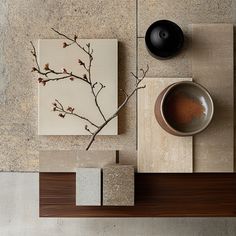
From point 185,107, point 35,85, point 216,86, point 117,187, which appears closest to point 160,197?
point 117,187

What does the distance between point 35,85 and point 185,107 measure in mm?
492

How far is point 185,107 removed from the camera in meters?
1.15

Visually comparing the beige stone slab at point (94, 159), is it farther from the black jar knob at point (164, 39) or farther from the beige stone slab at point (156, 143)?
the black jar knob at point (164, 39)

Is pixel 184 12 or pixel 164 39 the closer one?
pixel 164 39

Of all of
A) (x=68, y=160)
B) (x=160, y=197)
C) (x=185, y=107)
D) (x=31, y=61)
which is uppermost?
(x=31, y=61)

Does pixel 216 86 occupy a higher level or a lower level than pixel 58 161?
higher

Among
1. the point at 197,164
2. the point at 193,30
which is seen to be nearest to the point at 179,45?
the point at 193,30

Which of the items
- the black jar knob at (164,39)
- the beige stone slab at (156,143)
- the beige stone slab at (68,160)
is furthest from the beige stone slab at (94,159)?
the black jar knob at (164,39)

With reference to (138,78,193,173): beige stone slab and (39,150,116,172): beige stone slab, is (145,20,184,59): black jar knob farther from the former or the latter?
(39,150,116,172): beige stone slab

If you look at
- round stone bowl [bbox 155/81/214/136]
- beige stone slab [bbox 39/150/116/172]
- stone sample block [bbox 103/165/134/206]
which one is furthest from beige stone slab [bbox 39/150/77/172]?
round stone bowl [bbox 155/81/214/136]

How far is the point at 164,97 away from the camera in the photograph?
1121 mm

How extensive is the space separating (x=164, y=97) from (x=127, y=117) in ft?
0.70

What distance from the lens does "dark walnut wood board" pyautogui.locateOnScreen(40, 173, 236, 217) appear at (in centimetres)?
115

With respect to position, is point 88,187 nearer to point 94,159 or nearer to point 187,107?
point 94,159
